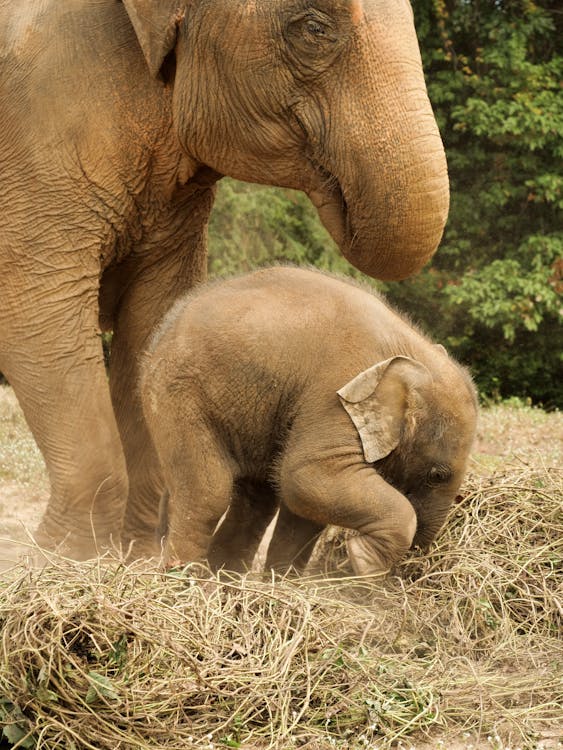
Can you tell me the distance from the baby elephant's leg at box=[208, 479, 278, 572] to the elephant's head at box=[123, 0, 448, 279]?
118cm

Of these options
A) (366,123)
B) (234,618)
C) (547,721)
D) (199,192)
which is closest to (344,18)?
(366,123)

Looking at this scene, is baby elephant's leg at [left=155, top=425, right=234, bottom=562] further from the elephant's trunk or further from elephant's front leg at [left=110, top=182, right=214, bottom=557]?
the elephant's trunk

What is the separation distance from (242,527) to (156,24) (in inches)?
77.9

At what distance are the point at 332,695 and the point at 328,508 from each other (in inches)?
35.1

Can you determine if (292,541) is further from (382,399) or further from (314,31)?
(314,31)

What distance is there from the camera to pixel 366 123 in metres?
4.11

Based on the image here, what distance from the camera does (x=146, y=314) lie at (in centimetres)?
510

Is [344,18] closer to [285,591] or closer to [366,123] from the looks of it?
[366,123]

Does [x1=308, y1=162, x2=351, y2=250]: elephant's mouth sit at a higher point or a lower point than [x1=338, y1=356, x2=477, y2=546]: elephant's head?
higher

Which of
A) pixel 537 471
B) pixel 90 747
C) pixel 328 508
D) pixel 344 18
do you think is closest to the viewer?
pixel 90 747

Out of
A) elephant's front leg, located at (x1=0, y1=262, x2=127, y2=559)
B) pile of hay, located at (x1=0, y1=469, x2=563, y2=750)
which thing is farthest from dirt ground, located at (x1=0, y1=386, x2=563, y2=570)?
pile of hay, located at (x1=0, y1=469, x2=563, y2=750)

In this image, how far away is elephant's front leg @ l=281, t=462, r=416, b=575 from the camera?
436cm

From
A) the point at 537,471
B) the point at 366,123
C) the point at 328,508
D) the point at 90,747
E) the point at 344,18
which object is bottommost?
the point at 537,471

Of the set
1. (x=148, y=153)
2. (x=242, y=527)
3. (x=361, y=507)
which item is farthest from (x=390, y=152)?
(x=242, y=527)
